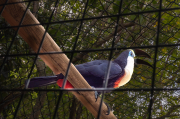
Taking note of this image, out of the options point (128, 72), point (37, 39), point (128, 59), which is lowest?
point (37, 39)

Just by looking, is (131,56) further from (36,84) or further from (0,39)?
(0,39)

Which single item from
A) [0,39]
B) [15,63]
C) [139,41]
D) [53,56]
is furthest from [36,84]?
[139,41]

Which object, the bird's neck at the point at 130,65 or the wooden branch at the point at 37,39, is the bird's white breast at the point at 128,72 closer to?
the bird's neck at the point at 130,65

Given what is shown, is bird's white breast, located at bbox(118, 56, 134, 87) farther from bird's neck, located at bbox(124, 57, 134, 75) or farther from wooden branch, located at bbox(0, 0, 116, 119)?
wooden branch, located at bbox(0, 0, 116, 119)

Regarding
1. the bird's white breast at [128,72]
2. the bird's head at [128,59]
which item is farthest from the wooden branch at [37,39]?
the bird's head at [128,59]

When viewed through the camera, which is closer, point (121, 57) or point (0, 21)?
point (121, 57)

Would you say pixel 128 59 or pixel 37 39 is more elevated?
pixel 128 59

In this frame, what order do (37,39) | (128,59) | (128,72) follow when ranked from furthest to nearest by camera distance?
1. (128,59)
2. (128,72)
3. (37,39)

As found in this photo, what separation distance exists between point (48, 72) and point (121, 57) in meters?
0.81

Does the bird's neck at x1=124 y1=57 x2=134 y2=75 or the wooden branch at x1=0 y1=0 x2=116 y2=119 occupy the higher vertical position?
the bird's neck at x1=124 y1=57 x2=134 y2=75

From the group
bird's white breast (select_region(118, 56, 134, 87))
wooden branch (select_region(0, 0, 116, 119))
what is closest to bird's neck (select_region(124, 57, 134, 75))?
bird's white breast (select_region(118, 56, 134, 87))

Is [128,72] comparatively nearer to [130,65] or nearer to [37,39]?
[130,65]

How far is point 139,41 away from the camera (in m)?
1.65

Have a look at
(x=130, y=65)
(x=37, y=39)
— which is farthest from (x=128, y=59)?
(x=37, y=39)
